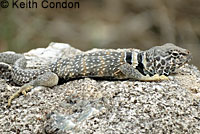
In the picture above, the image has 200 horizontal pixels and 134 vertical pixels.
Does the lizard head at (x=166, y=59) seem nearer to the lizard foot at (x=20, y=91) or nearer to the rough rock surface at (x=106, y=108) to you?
the rough rock surface at (x=106, y=108)

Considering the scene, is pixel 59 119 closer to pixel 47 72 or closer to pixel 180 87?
pixel 47 72

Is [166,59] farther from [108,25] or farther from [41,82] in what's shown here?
[108,25]

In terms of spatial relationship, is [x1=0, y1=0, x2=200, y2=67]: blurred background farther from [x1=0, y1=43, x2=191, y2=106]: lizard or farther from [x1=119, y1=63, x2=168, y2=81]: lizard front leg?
[x1=119, y1=63, x2=168, y2=81]: lizard front leg

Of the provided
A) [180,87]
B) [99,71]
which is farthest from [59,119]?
[180,87]

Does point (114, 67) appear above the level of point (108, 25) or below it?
below

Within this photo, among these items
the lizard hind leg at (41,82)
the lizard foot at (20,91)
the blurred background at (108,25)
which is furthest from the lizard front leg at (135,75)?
the blurred background at (108,25)

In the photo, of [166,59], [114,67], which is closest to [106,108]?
[114,67]
